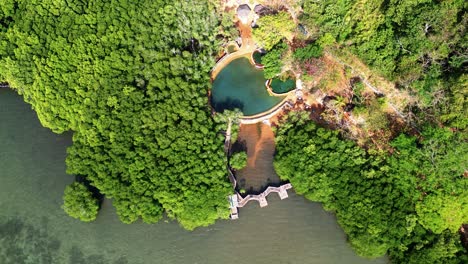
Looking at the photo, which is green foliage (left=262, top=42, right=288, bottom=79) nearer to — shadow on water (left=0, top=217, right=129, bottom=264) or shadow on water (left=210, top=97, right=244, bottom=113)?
shadow on water (left=210, top=97, right=244, bottom=113)

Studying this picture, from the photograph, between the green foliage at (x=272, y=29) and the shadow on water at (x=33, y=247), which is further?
the green foliage at (x=272, y=29)

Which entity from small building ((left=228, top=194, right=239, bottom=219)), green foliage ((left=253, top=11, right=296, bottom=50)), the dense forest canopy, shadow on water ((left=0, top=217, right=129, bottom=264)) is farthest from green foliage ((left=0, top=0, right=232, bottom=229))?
shadow on water ((left=0, top=217, right=129, bottom=264))

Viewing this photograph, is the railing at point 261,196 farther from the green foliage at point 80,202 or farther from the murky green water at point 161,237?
the green foliage at point 80,202

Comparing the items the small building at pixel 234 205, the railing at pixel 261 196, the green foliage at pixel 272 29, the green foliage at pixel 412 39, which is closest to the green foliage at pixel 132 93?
the small building at pixel 234 205

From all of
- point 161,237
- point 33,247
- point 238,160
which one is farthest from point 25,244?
point 238,160

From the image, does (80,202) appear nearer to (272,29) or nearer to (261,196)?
(261,196)

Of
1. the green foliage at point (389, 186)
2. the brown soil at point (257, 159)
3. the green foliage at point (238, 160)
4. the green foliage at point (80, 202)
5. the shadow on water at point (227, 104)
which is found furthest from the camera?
the shadow on water at point (227, 104)
